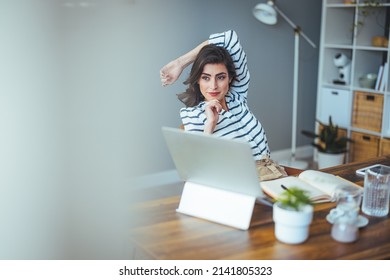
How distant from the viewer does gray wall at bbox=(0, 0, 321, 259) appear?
2133 millimetres

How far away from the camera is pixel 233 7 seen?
10.6ft

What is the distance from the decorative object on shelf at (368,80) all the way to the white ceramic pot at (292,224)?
9.08ft

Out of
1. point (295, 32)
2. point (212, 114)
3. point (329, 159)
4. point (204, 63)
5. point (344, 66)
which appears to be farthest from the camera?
point (344, 66)

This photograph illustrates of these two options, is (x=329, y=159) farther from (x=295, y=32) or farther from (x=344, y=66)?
(x=295, y=32)

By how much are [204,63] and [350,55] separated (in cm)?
238

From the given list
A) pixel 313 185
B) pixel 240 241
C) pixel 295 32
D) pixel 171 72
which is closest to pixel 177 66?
pixel 171 72

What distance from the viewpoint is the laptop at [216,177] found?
1438 millimetres

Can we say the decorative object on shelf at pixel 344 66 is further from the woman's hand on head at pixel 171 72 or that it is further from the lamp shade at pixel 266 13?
the woman's hand on head at pixel 171 72

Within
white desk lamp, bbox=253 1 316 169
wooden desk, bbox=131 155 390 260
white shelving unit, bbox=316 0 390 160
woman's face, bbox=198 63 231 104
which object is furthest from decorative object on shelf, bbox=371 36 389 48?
wooden desk, bbox=131 155 390 260

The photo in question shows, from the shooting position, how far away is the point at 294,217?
4.40ft

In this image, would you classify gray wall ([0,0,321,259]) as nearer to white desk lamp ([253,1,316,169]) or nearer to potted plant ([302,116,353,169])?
white desk lamp ([253,1,316,169])

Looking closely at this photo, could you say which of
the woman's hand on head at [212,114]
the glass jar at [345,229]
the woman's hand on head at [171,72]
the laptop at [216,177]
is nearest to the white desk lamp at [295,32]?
the woman's hand on head at [171,72]
